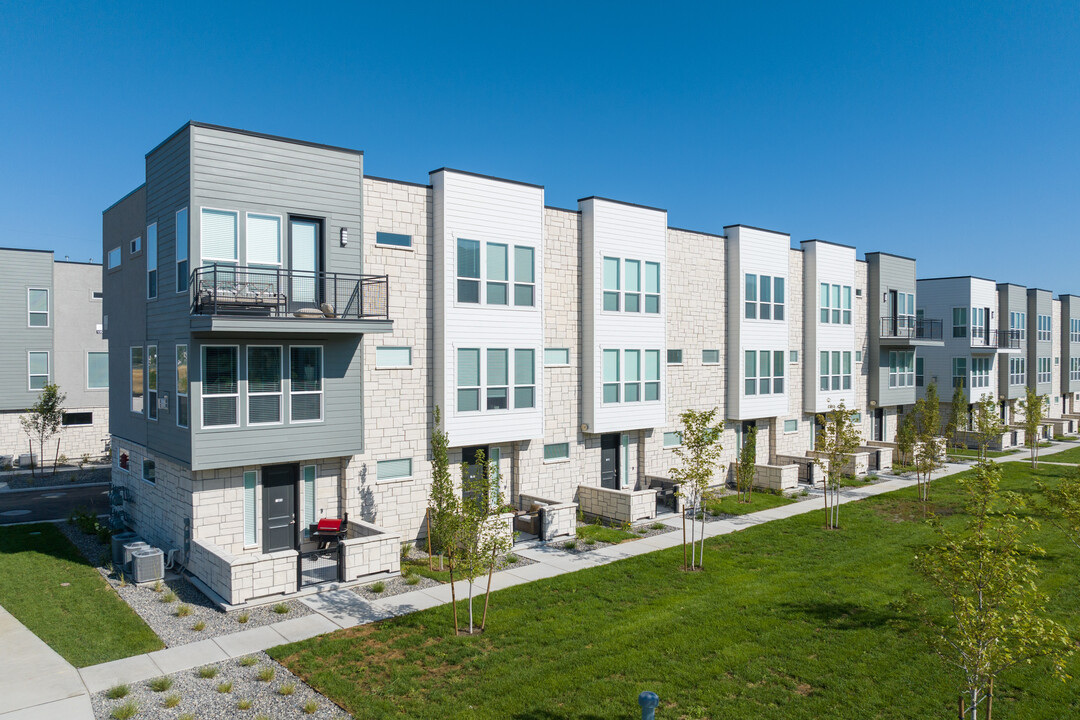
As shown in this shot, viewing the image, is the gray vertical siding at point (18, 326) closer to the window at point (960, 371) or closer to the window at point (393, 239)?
the window at point (393, 239)

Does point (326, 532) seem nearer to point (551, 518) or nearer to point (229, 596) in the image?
point (229, 596)

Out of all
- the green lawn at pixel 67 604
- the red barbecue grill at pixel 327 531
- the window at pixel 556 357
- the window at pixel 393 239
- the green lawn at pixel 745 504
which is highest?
the window at pixel 393 239

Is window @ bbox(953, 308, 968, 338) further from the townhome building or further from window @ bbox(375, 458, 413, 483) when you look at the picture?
the townhome building

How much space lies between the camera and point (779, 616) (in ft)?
42.7

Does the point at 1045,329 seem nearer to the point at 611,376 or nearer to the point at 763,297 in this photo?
the point at 763,297

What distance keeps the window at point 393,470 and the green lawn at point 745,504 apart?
32.1 ft

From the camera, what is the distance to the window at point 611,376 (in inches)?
860

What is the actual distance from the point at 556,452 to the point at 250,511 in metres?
9.09

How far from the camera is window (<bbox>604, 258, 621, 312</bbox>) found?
2188 centimetres

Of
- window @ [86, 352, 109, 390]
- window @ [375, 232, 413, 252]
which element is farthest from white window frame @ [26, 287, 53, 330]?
window @ [375, 232, 413, 252]

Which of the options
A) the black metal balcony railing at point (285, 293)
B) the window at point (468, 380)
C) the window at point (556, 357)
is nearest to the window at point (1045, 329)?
the window at point (556, 357)

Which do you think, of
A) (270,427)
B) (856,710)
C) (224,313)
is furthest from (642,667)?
(224,313)

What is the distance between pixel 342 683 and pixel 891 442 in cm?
3214

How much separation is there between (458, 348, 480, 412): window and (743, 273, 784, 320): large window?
12506mm
